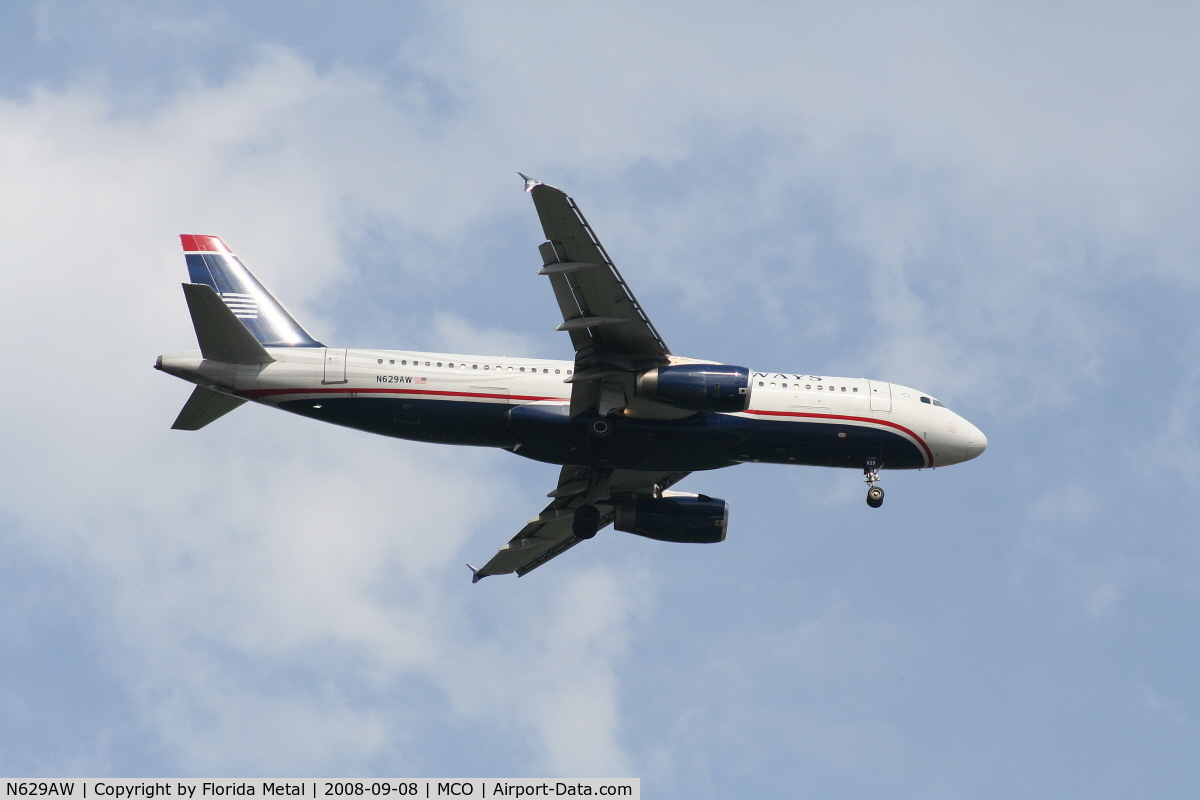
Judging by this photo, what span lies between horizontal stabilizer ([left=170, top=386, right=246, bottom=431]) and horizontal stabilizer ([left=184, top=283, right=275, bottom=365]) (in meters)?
1.44

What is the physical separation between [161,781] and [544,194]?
17.0m

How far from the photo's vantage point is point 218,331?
40344 mm

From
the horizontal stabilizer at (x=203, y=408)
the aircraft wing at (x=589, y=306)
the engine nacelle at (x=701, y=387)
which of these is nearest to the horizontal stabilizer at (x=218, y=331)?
the horizontal stabilizer at (x=203, y=408)

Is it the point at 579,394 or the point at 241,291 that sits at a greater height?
the point at 241,291

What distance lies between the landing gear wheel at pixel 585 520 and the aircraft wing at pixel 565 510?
0.96 ft

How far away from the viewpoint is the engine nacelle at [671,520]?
4731 cm

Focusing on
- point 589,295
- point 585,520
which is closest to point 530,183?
point 589,295

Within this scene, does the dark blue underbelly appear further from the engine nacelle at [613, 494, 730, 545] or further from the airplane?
the engine nacelle at [613, 494, 730, 545]

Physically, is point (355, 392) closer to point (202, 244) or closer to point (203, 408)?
point (203, 408)

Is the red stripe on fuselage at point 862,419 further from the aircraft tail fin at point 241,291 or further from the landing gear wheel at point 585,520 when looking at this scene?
the aircraft tail fin at point 241,291

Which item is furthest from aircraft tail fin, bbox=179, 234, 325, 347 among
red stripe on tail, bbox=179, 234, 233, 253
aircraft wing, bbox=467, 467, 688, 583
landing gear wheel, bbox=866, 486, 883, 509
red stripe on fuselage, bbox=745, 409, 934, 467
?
landing gear wheel, bbox=866, 486, 883, 509

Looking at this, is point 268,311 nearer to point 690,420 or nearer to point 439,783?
point 690,420

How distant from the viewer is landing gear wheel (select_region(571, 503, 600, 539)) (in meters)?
46.7

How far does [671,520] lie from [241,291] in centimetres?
1552
